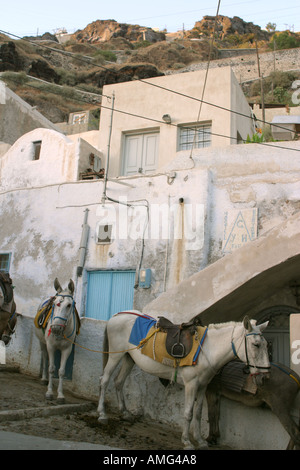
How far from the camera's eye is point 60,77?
52.3 metres

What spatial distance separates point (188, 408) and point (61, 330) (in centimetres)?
265

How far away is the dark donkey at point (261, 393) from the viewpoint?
650 centimetres

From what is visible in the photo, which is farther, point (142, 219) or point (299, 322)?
point (142, 219)

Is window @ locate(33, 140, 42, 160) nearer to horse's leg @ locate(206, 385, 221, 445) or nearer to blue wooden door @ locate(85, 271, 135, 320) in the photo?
blue wooden door @ locate(85, 271, 135, 320)

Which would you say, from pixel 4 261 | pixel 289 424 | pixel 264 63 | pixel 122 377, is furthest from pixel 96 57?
pixel 289 424

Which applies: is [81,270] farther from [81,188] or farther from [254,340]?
[254,340]

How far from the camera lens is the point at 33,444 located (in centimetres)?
550

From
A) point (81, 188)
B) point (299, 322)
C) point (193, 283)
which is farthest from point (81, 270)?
point (299, 322)

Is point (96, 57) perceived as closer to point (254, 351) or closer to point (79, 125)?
point (79, 125)

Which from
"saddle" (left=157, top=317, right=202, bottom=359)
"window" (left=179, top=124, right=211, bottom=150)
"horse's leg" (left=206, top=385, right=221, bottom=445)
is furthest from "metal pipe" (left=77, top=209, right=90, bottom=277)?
"horse's leg" (left=206, top=385, right=221, bottom=445)

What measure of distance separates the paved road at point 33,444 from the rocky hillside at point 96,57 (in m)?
14.4

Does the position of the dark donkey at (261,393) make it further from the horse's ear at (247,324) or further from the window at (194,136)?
the window at (194,136)

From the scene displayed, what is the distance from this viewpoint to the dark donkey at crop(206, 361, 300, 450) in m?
6.50
